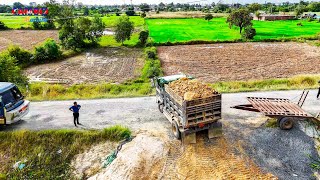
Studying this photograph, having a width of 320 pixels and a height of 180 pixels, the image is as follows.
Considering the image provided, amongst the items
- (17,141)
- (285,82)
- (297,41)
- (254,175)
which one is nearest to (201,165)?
(254,175)

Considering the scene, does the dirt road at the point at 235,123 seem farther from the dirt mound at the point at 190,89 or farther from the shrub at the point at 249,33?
the shrub at the point at 249,33

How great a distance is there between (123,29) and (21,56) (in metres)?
15.9

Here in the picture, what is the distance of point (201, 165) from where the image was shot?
33.4ft

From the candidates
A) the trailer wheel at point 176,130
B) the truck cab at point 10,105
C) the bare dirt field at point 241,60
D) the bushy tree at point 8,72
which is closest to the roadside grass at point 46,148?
the truck cab at point 10,105

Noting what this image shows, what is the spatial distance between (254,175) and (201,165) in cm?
179

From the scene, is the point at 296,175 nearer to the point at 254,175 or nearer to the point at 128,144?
the point at 254,175

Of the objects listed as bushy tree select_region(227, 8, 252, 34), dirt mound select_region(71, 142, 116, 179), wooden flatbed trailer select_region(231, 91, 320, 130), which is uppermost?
bushy tree select_region(227, 8, 252, 34)

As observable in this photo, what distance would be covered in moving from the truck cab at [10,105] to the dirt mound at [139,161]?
519 cm

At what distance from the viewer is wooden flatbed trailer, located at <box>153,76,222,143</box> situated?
10766 mm

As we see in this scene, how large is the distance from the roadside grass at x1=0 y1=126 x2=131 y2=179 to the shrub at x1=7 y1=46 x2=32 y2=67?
22.7 meters

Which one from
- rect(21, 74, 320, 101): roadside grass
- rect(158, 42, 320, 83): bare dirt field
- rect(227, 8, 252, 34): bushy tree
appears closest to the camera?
rect(21, 74, 320, 101): roadside grass

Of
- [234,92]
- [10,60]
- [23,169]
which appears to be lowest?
[23,169]

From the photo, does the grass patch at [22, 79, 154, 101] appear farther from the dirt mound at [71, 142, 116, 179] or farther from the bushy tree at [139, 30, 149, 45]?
the bushy tree at [139, 30, 149, 45]

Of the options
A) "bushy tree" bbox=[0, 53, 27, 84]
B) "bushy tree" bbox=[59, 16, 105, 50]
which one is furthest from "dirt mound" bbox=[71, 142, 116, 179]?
"bushy tree" bbox=[59, 16, 105, 50]
